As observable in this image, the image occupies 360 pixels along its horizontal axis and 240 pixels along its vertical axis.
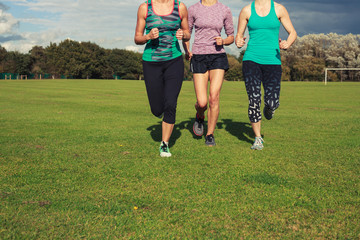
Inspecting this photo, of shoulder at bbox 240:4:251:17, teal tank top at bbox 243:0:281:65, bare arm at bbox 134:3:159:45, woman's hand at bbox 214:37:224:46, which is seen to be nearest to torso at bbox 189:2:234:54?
woman's hand at bbox 214:37:224:46

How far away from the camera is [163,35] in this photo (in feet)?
18.2

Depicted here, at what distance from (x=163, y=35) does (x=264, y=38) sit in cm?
179

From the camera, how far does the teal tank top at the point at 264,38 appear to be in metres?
5.94

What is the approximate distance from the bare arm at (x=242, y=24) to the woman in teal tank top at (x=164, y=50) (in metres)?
1.01

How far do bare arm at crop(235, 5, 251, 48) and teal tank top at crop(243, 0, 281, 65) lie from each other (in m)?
0.11

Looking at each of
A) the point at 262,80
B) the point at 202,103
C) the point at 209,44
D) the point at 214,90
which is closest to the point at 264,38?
the point at 262,80

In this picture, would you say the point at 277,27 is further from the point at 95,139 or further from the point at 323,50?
the point at 323,50

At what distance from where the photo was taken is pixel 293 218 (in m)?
3.19

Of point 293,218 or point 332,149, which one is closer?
point 293,218

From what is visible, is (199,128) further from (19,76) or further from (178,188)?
(19,76)

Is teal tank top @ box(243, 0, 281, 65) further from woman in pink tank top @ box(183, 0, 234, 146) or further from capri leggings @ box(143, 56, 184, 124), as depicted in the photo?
capri leggings @ box(143, 56, 184, 124)

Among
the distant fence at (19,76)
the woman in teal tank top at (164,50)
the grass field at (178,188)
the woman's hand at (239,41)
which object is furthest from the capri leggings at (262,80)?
the distant fence at (19,76)

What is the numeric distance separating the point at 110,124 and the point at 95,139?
2405mm

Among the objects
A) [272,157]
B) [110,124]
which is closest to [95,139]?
[110,124]
